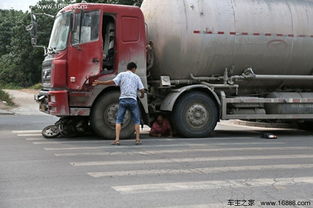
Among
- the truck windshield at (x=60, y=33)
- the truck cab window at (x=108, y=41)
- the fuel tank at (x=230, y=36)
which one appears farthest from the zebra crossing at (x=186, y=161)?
the truck windshield at (x=60, y=33)

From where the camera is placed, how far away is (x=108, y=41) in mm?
11219

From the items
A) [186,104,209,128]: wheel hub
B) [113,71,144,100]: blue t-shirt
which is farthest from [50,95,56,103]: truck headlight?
[186,104,209,128]: wheel hub

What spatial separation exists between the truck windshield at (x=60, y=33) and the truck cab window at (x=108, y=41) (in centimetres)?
81

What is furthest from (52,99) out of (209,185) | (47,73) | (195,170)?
(209,185)

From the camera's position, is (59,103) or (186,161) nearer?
(186,161)

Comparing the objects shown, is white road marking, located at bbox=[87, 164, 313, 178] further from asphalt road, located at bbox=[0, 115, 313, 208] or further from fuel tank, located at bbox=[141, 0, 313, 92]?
fuel tank, located at bbox=[141, 0, 313, 92]

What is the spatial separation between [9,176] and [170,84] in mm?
5572

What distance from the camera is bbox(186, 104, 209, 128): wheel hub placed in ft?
38.2

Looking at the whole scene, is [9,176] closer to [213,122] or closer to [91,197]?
[91,197]

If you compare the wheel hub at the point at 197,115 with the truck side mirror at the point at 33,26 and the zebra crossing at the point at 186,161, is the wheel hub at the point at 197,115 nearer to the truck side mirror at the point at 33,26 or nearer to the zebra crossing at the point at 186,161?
the zebra crossing at the point at 186,161

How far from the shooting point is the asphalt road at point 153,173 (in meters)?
5.65

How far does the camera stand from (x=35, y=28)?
37.9 ft

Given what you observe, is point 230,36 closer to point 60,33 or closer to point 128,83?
point 128,83

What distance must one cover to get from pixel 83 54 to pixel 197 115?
2.97m
